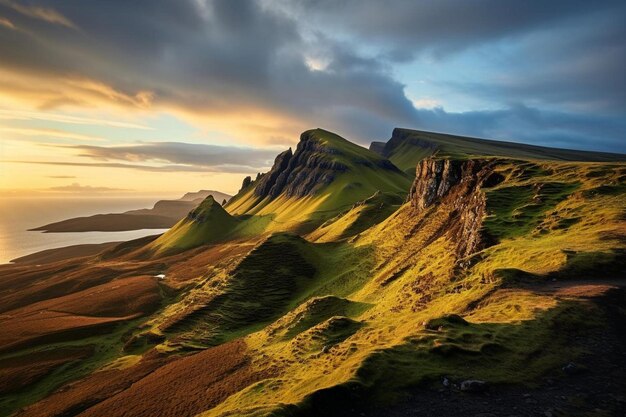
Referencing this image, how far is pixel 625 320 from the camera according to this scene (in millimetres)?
30062

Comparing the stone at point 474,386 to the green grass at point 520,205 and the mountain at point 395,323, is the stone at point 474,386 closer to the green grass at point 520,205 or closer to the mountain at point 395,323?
the mountain at point 395,323

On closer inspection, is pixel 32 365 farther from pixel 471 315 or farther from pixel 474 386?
pixel 474 386

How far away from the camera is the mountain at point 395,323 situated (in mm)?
25844

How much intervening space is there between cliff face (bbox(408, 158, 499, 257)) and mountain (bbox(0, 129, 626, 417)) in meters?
0.46

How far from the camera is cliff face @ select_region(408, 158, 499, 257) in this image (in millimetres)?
66375

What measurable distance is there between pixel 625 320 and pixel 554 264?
12.4m

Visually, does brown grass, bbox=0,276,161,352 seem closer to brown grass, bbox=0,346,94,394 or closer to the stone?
brown grass, bbox=0,346,94,394

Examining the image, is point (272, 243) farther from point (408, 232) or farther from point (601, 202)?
point (601, 202)

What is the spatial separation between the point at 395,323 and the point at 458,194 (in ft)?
181

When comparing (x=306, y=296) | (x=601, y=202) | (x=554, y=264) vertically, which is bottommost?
(x=306, y=296)

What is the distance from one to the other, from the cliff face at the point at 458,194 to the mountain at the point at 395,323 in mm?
459

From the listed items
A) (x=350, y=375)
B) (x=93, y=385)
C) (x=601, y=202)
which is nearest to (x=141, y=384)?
(x=93, y=385)

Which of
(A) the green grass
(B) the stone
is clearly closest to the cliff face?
(A) the green grass

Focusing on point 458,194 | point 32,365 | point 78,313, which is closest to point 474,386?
point 458,194
